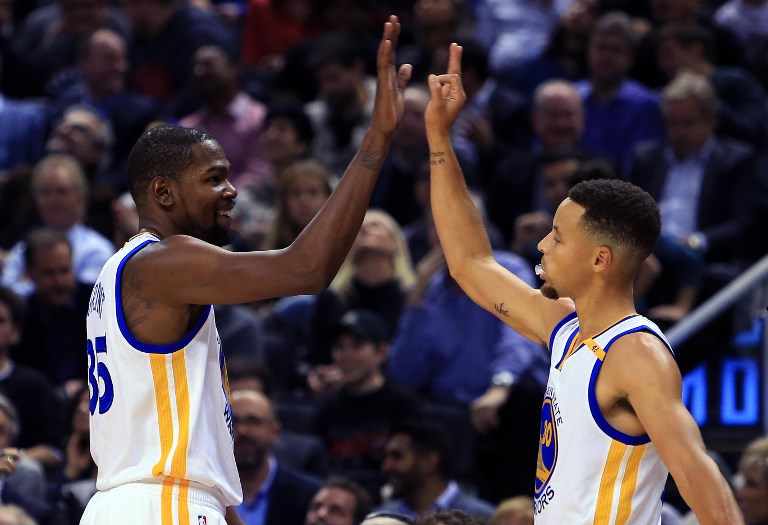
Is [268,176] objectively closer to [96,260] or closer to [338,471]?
[96,260]

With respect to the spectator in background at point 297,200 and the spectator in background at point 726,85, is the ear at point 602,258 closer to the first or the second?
the spectator in background at point 297,200

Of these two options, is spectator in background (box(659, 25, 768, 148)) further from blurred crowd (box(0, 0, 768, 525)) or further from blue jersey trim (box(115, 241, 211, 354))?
blue jersey trim (box(115, 241, 211, 354))

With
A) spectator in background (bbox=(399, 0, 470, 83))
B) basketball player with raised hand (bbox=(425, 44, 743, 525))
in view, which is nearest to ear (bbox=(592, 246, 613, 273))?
basketball player with raised hand (bbox=(425, 44, 743, 525))

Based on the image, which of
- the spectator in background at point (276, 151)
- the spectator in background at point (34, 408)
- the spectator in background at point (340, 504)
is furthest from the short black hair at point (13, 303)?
the spectator in background at point (340, 504)

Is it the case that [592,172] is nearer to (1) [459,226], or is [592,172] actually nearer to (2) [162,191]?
(1) [459,226]

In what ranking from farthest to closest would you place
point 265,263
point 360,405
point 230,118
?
point 230,118
point 360,405
point 265,263

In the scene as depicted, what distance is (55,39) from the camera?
12.3 meters

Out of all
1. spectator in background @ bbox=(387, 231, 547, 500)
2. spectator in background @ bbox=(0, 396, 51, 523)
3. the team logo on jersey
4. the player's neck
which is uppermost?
the player's neck

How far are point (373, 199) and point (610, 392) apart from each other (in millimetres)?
6383

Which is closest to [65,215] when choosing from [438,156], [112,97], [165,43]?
[112,97]

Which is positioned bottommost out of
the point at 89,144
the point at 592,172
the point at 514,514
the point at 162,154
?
the point at 514,514

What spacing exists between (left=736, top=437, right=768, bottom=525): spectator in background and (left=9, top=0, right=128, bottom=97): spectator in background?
6.93 metres

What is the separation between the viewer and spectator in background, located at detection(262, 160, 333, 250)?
9438mm

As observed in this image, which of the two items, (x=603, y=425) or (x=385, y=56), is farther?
(x=385, y=56)
